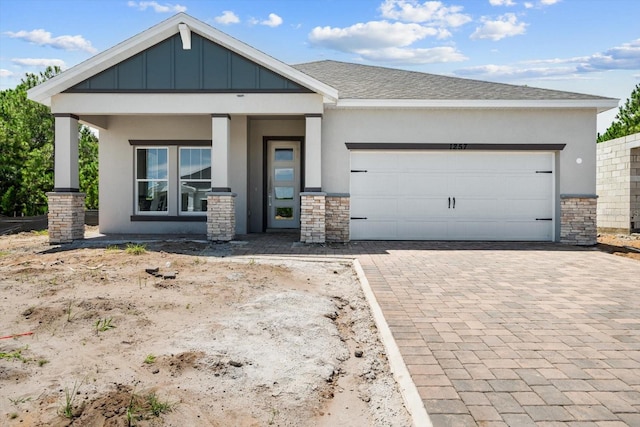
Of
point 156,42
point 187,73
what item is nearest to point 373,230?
point 187,73

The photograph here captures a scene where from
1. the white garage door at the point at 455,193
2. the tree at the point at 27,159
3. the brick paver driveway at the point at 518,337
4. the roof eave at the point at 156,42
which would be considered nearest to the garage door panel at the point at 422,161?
the white garage door at the point at 455,193

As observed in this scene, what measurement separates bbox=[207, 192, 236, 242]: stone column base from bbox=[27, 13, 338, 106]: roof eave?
3.54 m

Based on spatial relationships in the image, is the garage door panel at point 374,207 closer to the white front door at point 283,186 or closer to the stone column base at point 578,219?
the white front door at point 283,186

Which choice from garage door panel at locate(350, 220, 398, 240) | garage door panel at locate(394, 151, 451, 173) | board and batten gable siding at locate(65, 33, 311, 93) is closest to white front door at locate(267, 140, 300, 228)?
garage door panel at locate(350, 220, 398, 240)

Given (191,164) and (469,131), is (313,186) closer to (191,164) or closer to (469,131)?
(469,131)

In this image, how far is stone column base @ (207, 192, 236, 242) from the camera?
12.2 m

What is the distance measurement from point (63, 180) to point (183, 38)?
4929 millimetres

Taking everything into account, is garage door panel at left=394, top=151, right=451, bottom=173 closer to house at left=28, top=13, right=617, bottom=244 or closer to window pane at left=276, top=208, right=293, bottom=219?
house at left=28, top=13, right=617, bottom=244

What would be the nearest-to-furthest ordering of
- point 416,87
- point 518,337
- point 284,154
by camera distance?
1. point 518,337
2. point 416,87
3. point 284,154

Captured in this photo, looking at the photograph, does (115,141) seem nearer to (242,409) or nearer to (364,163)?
(364,163)

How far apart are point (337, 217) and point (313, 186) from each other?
44.2 inches

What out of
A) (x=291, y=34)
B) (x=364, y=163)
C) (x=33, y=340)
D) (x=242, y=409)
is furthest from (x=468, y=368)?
(x=291, y=34)

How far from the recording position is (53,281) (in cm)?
715

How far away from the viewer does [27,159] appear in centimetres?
2086
